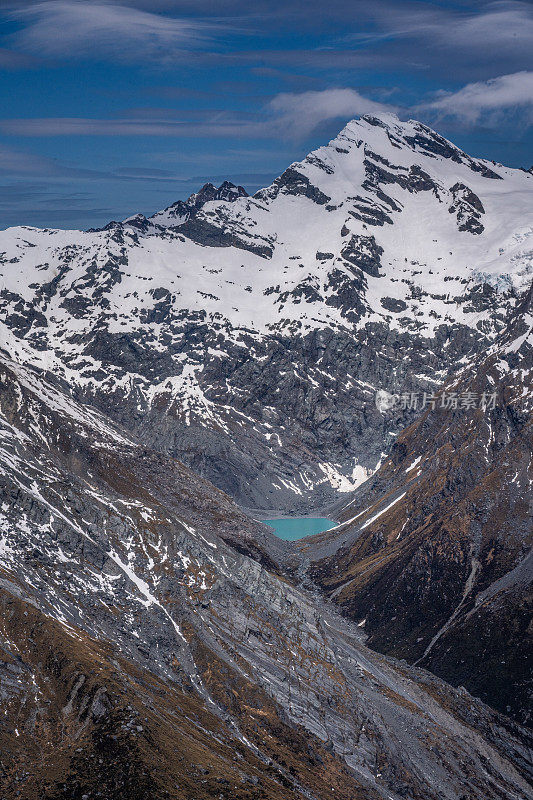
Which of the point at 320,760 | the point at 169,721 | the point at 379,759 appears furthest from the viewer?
the point at 379,759

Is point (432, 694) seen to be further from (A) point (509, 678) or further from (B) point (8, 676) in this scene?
(B) point (8, 676)

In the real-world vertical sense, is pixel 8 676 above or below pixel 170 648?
above

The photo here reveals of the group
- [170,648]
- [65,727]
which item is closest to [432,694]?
[170,648]

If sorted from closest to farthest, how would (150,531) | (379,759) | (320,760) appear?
(320,760)
(379,759)
(150,531)

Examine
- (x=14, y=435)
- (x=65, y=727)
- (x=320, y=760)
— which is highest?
(x=14, y=435)

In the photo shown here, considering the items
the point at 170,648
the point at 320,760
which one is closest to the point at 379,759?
the point at 320,760

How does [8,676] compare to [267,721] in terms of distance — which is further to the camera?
[267,721]
